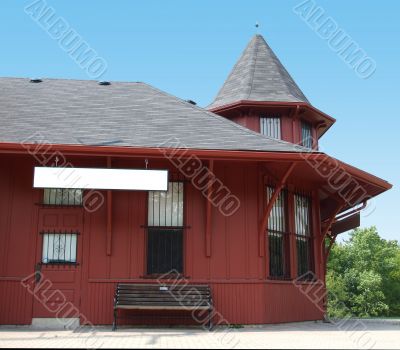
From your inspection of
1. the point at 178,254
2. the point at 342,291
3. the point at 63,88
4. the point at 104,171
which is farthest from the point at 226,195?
the point at 342,291

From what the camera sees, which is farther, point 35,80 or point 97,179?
point 35,80

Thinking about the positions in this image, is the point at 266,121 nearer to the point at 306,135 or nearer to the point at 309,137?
the point at 306,135

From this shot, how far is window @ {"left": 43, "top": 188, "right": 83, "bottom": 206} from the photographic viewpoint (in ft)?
37.9

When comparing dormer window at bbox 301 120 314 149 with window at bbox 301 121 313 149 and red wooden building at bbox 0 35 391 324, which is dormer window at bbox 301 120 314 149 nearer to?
window at bbox 301 121 313 149

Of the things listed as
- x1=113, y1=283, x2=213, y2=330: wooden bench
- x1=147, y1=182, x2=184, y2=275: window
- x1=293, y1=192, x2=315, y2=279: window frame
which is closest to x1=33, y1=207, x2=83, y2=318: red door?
x1=113, y1=283, x2=213, y2=330: wooden bench

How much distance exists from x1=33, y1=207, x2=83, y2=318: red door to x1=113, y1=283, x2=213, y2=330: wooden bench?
1106 mm

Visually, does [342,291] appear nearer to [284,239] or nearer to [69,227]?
[284,239]

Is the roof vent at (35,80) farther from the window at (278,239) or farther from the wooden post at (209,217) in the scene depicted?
the window at (278,239)

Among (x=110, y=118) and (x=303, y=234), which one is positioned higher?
(x=110, y=118)

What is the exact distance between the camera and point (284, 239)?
1296 cm

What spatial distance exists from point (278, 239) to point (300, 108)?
4171 millimetres

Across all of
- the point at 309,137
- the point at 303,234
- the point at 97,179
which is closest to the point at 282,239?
the point at 303,234

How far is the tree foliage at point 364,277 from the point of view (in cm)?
4634

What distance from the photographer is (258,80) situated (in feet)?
53.1
